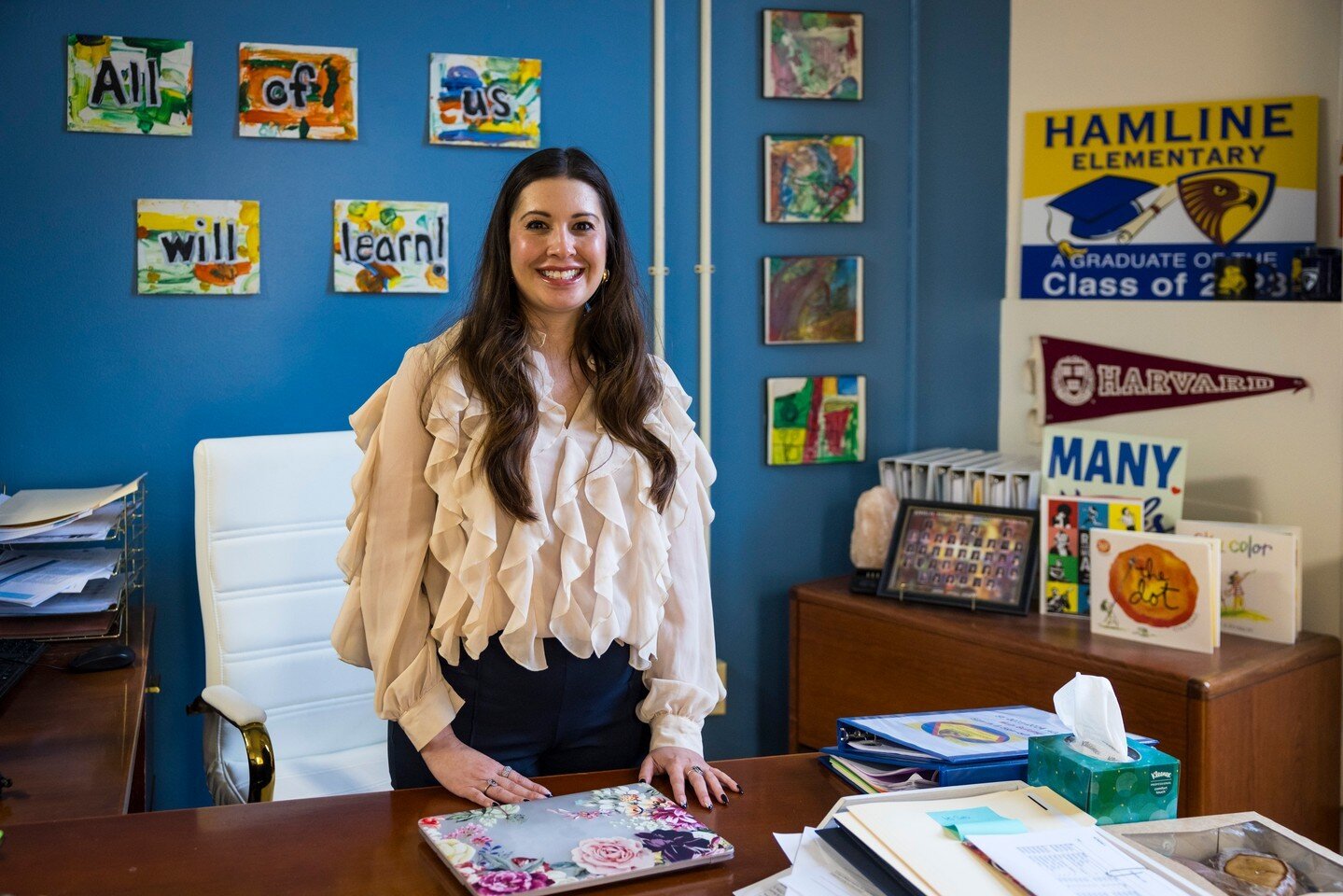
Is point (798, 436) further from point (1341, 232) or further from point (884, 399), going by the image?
point (1341, 232)

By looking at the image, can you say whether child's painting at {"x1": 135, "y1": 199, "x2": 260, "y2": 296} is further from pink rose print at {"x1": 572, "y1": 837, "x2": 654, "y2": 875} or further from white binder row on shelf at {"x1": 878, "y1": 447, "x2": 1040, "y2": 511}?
pink rose print at {"x1": 572, "y1": 837, "x2": 654, "y2": 875}

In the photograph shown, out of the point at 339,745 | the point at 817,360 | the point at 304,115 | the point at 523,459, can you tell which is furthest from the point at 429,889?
the point at 817,360

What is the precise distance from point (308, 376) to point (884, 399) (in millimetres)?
1439

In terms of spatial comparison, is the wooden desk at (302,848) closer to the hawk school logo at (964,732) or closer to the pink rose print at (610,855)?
the pink rose print at (610,855)

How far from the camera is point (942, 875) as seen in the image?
111 cm

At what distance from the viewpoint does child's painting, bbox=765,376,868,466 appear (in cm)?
314

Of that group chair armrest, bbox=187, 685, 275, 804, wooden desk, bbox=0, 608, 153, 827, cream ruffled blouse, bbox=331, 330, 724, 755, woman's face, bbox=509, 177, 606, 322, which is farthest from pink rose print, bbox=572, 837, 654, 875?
chair armrest, bbox=187, 685, 275, 804

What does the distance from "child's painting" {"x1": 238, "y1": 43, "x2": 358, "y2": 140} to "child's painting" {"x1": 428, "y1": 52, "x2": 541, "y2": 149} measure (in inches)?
7.2

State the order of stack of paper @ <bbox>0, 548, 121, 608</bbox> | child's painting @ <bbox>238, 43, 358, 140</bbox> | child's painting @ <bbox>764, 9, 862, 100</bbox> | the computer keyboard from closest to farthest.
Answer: the computer keyboard → stack of paper @ <bbox>0, 548, 121, 608</bbox> → child's painting @ <bbox>238, 43, 358, 140</bbox> → child's painting @ <bbox>764, 9, 862, 100</bbox>

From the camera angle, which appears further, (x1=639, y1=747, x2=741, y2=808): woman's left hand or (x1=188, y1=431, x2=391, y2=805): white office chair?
(x1=188, y1=431, x2=391, y2=805): white office chair

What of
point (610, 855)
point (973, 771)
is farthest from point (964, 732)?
point (610, 855)

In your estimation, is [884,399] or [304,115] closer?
[304,115]

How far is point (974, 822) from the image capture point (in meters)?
1.21

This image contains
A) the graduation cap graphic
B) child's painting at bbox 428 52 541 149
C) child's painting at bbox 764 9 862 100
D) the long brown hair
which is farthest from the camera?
child's painting at bbox 764 9 862 100
